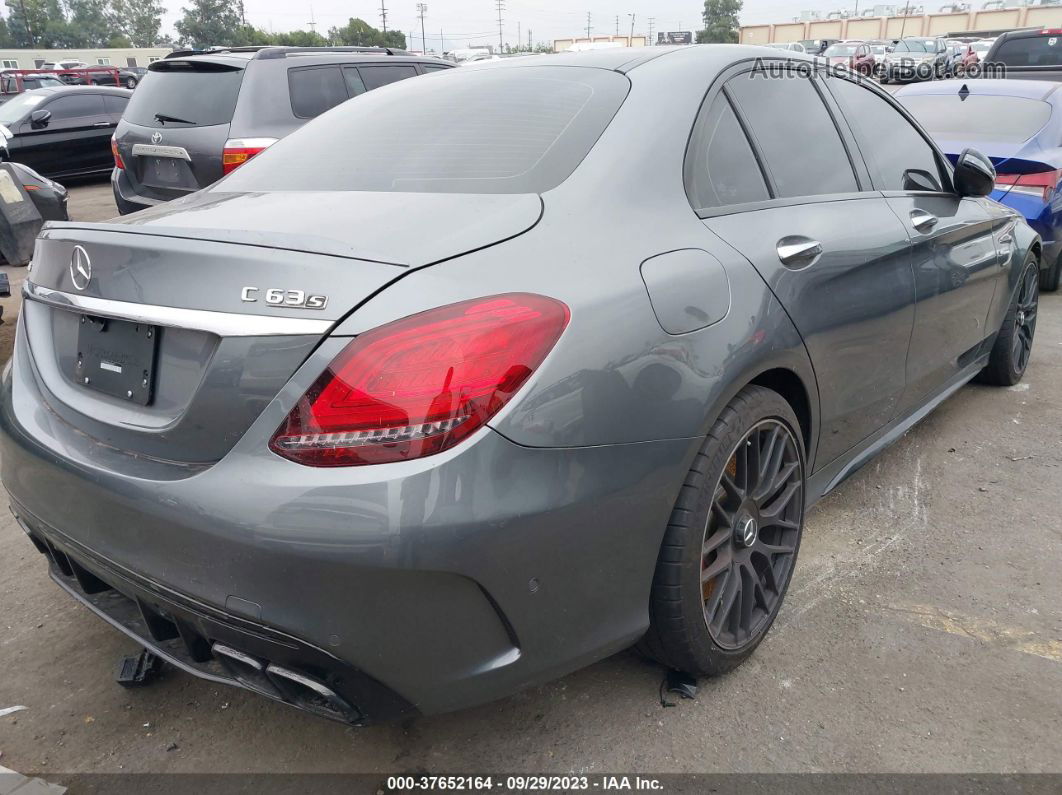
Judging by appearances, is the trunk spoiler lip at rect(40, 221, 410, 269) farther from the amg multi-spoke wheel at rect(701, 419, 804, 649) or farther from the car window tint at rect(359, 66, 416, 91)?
the car window tint at rect(359, 66, 416, 91)

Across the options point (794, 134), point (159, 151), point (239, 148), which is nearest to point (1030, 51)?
point (239, 148)

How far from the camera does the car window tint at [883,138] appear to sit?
3.03 m

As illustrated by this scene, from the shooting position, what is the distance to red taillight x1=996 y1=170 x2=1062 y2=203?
571cm

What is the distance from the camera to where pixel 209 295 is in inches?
64.8

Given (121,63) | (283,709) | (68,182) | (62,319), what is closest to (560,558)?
(283,709)

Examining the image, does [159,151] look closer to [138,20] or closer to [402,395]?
[402,395]

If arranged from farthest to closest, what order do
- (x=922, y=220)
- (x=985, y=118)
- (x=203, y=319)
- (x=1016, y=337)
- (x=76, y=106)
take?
1. (x=76, y=106)
2. (x=985, y=118)
3. (x=1016, y=337)
4. (x=922, y=220)
5. (x=203, y=319)

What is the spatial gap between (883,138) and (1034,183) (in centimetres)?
331

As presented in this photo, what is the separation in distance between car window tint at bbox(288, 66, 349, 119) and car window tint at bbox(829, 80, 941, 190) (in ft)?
14.1

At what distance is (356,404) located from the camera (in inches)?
60.5

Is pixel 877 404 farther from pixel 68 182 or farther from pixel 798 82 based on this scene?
pixel 68 182

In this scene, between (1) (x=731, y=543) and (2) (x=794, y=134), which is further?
(2) (x=794, y=134)

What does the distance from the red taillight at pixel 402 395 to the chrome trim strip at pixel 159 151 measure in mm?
5487

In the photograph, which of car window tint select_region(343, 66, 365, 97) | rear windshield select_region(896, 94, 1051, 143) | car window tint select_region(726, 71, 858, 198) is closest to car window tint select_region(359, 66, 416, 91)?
car window tint select_region(343, 66, 365, 97)
